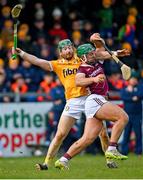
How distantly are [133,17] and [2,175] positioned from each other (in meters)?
14.1

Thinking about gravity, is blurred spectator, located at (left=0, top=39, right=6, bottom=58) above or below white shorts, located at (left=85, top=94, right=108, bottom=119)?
above

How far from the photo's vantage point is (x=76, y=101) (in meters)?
16.6

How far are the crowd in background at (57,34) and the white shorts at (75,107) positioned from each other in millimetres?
6283

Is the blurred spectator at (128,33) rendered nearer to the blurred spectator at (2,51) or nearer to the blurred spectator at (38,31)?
the blurred spectator at (38,31)

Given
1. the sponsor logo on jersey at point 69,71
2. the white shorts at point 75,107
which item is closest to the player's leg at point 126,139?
the white shorts at point 75,107

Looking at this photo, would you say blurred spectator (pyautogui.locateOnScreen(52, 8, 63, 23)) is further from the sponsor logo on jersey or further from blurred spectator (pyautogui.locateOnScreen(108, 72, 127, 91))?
the sponsor logo on jersey

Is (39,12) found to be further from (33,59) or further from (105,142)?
(105,142)

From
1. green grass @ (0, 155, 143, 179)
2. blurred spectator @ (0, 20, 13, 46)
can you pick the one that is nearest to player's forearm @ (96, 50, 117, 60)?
green grass @ (0, 155, 143, 179)

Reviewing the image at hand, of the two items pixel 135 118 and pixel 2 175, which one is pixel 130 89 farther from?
pixel 2 175

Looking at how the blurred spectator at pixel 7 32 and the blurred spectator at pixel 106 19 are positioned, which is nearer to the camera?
the blurred spectator at pixel 7 32

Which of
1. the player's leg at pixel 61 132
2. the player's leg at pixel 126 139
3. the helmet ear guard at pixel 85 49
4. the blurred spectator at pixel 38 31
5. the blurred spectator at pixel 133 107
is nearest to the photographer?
the helmet ear guard at pixel 85 49

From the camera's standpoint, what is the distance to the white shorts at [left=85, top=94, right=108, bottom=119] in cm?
1566

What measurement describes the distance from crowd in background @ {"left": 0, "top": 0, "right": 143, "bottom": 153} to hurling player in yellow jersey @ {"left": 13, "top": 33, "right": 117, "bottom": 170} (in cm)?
623

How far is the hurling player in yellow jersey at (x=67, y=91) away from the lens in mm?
16375
